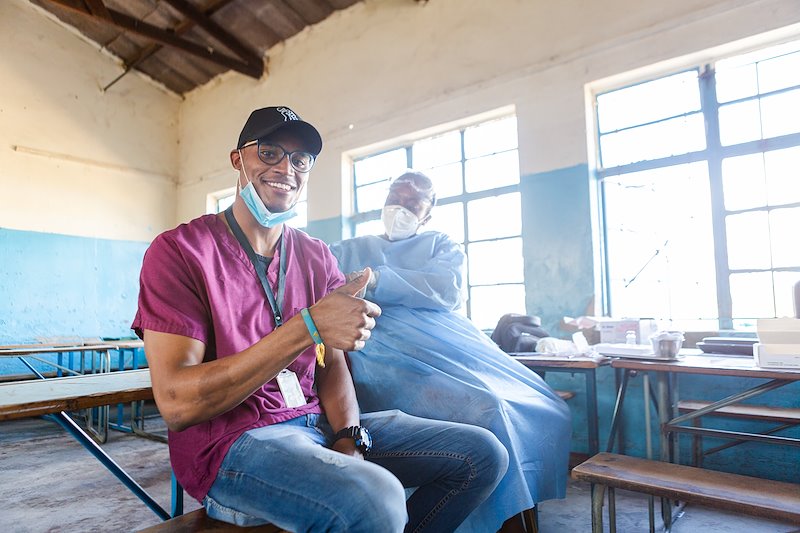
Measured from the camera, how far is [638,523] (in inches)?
86.9

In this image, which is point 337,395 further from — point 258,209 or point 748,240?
point 748,240

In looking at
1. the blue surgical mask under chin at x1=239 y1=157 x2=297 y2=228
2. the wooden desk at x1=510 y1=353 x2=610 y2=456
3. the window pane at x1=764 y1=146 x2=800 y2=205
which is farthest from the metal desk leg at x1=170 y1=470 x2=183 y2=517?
the window pane at x1=764 y1=146 x2=800 y2=205

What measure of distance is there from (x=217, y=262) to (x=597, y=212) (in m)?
2.94

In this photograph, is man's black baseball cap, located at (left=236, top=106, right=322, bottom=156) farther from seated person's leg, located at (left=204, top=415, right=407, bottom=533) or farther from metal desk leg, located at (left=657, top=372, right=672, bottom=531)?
metal desk leg, located at (left=657, top=372, right=672, bottom=531)

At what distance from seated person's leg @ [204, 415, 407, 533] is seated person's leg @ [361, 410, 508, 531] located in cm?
27

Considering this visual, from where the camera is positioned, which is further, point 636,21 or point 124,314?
point 124,314

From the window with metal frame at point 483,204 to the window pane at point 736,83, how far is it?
1.36 meters

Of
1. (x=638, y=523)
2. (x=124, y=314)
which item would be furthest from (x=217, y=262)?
(x=124, y=314)

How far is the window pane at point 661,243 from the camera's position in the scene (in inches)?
124

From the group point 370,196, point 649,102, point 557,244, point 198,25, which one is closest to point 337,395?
point 557,244

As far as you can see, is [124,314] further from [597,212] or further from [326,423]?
[326,423]

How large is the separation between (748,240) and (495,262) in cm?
168

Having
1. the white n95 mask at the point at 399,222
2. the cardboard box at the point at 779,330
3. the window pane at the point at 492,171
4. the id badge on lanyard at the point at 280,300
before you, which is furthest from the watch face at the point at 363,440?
the window pane at the point at 492,171

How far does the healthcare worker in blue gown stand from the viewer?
1.71 metres
